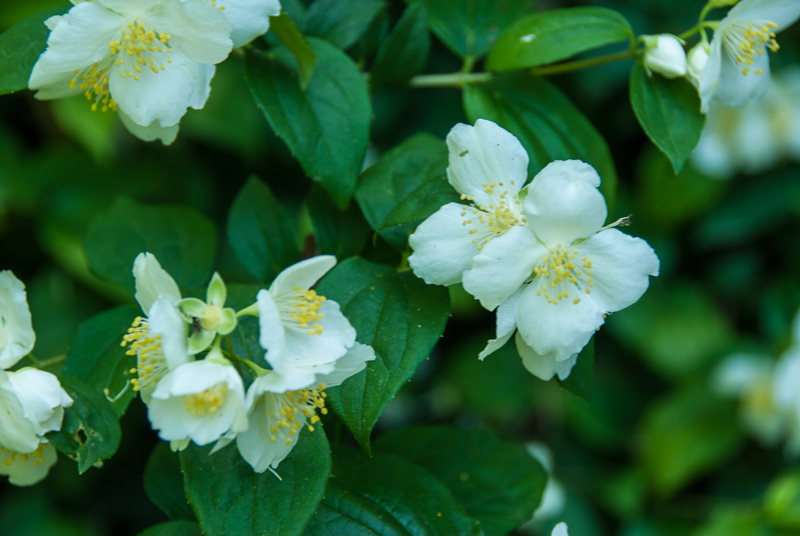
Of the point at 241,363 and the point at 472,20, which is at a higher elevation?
the point at 472,20

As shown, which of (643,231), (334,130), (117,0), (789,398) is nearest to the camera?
(117,0)

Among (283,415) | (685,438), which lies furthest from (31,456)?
(685,438)

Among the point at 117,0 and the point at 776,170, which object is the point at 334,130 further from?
the point at 776,170

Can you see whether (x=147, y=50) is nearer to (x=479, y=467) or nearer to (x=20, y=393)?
(x=20, y=393)

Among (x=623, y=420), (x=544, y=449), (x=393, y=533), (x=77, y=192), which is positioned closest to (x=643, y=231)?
(x=623, y=420)

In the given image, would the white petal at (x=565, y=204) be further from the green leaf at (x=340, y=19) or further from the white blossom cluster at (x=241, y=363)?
the green leaf at (x=340, y=19)

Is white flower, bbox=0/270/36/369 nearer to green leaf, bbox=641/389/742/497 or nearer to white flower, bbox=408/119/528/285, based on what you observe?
white flower, bbox=408/119/528/285

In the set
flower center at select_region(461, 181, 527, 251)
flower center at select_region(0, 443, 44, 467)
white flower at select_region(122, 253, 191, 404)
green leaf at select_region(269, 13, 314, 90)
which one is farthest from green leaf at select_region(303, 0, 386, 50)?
flower center at select_region(0, 443, 44, 467)
